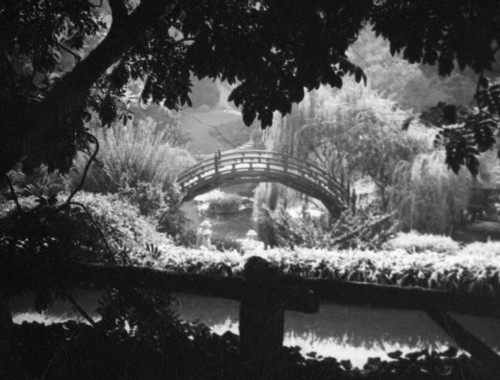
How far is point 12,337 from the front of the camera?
2.26 metres

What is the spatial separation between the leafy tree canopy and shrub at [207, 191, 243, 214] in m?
25.5

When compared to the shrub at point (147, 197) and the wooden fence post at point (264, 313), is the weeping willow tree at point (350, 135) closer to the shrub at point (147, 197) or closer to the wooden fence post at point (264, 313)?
the shrub at point (147, 197)

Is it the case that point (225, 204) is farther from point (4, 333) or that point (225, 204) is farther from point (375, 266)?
point (4, 333)

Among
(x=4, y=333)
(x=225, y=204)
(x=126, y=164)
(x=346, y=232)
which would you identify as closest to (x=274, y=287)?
(x=4, y=333)

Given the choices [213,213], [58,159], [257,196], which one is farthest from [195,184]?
[58,159]

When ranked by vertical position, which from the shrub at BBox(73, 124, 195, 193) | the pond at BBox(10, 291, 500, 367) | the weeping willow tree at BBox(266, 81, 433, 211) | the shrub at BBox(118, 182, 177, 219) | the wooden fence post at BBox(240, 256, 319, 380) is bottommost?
the pond at BBox(10, 291, 500, 367)

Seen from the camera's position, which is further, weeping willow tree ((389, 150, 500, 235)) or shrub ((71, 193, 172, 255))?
weeping willow tree ((389, 150, 500, 235))

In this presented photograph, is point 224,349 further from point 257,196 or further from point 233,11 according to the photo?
point 257,196

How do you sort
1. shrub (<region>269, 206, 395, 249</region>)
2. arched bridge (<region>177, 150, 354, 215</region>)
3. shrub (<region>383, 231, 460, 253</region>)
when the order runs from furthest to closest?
arched bridge (<region>177, 150, 354, 215</region>)
shrub (<region>383, 231, 460, 253</region>)
shrub (<region>269, 206, 395, 249</region>)

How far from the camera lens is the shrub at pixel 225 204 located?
28297mm

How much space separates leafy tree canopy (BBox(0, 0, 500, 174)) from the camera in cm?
201

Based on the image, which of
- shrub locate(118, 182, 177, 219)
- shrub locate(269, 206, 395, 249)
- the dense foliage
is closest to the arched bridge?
shrub locate(118, 182, 177, 219)

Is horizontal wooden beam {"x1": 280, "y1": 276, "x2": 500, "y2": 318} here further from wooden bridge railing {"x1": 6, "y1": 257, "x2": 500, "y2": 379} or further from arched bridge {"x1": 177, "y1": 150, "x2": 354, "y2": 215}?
arched bridge {"x1": 177, "y1": 150, "x2": 354, "y2": 215}

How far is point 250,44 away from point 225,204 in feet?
85.6
